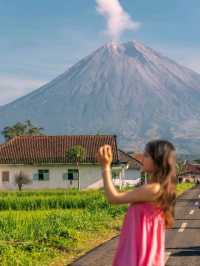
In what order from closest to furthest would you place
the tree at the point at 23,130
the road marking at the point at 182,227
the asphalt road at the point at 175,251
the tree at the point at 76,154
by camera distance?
1. the asphalt road at the point at 175,251
2. the road marking at the point at 182,227
3. the tree at the point at 76,154
4. the tree at the point at 23,130

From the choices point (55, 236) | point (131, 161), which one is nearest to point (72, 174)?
point (131, 161)

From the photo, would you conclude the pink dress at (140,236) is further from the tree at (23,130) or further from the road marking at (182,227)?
the tree at (23,130)

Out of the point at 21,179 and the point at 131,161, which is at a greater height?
the point at 131,161

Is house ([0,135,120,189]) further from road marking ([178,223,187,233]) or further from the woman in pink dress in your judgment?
the woman in pink dress

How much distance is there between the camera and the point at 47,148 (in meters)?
60.3

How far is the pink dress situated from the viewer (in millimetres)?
5207

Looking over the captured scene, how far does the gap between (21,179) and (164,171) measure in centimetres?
5237

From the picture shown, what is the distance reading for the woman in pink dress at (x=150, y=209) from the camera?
514cm

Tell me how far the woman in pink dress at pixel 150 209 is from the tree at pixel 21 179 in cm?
5157

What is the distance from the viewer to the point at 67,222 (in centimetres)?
1922

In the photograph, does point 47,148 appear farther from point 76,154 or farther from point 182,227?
point 182,227

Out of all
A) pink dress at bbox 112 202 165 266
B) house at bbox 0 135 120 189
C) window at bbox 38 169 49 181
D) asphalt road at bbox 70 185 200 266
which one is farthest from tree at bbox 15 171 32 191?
pink dress at bbox 112 202 165 266

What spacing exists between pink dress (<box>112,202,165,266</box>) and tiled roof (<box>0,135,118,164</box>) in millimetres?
51305

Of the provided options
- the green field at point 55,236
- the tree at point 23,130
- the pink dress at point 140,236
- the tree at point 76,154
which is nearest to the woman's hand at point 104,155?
the pink dress at point 140,236
